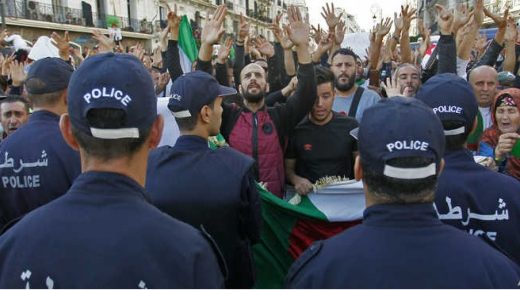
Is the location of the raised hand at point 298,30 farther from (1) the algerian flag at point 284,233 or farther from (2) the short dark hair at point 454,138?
(2) the short dark hair at point 454,138

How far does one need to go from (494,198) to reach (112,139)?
1.57m

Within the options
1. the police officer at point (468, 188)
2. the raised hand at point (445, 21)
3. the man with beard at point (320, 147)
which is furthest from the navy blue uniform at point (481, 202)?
the raised hand at point (445, 21)

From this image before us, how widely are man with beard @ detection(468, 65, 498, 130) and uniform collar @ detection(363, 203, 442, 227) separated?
3.37 metres

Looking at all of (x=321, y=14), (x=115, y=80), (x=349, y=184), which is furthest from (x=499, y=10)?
(x=115, y=80)

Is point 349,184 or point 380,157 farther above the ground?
point 380,157

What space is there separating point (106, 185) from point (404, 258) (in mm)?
914

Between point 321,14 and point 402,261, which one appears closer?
point 402,261

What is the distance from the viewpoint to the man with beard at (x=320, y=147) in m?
3.89

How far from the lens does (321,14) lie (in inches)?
279

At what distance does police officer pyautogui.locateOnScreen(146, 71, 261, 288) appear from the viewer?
101 inches

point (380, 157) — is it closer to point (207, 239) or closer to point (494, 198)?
point (207, 239)

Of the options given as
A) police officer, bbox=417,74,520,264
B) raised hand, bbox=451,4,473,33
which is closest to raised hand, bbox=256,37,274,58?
raised hand, bbox=451,4,473,33

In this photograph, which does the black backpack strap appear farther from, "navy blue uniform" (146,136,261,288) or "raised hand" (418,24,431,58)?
"raised hand" (418,24,431,58)

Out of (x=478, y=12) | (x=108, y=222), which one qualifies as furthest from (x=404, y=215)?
(x=478, y=12)
